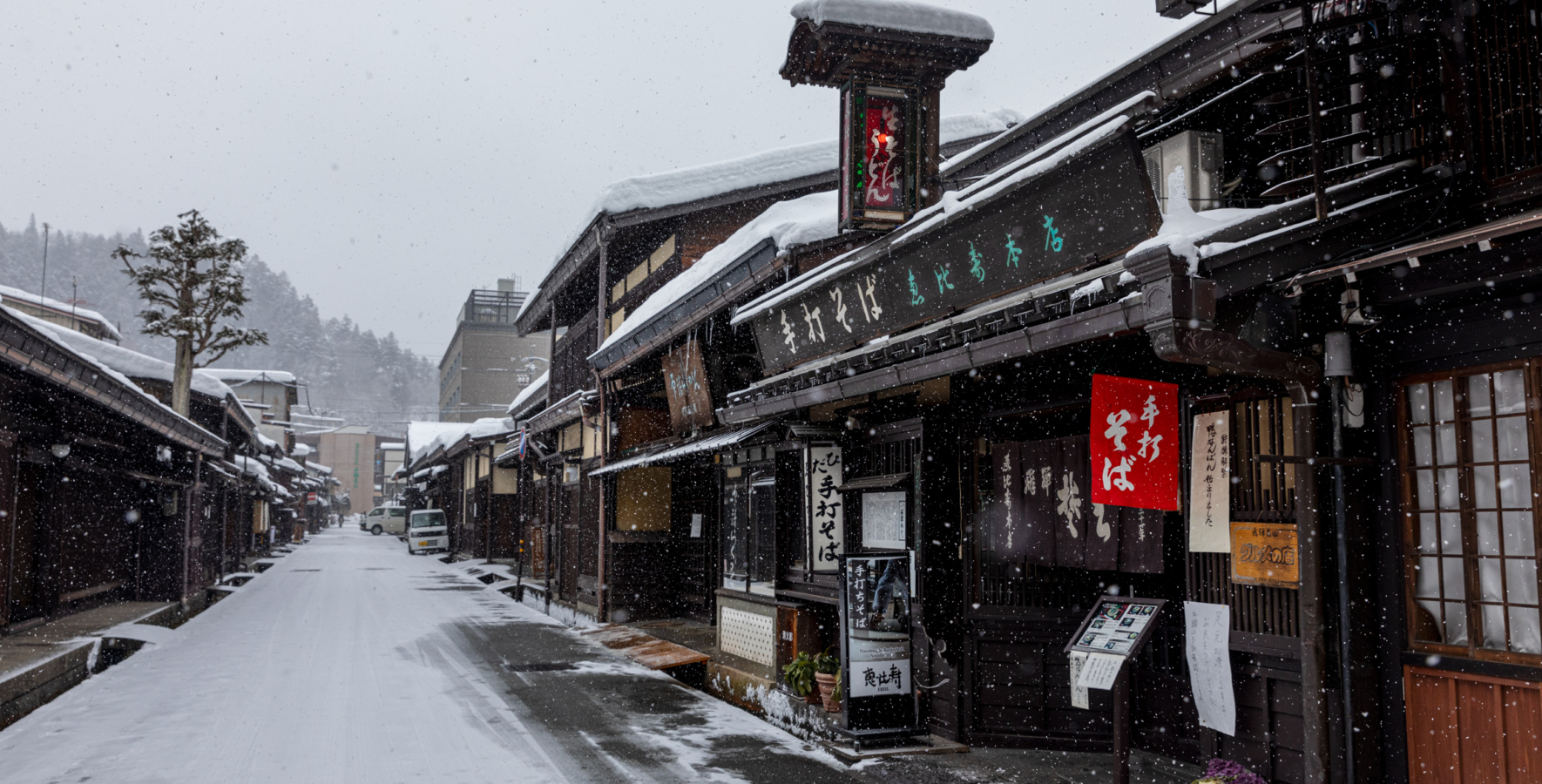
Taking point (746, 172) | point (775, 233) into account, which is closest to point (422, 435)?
point (746, 172)

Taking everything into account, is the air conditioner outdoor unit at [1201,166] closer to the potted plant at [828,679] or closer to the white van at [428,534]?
the potted plant at [828,679]

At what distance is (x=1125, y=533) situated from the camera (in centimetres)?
828

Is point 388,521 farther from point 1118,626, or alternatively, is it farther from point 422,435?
point 1118,626

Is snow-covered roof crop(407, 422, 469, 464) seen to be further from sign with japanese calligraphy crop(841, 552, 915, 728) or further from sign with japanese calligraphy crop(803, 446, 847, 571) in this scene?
sign with japanese calligraphy crop(841, 552, 915, 728)

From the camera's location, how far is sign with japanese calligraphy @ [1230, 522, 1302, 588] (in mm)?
6688

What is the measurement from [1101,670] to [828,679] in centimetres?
437

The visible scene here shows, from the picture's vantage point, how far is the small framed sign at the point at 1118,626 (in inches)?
287

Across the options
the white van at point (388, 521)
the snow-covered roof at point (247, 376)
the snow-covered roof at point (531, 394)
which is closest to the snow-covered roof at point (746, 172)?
the snow-covered roof at point (531, 394)

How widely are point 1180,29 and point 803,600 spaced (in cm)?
755

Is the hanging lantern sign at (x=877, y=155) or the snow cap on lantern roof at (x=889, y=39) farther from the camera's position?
the hanging lantern sign at (x=877, y=155)

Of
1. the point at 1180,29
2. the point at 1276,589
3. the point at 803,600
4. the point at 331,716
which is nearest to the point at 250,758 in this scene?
the point at 331,716

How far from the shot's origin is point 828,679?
11203 millimetres

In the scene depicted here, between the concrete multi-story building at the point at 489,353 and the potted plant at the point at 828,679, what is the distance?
65407 mm

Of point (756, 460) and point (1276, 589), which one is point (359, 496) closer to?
point (756, 460)
